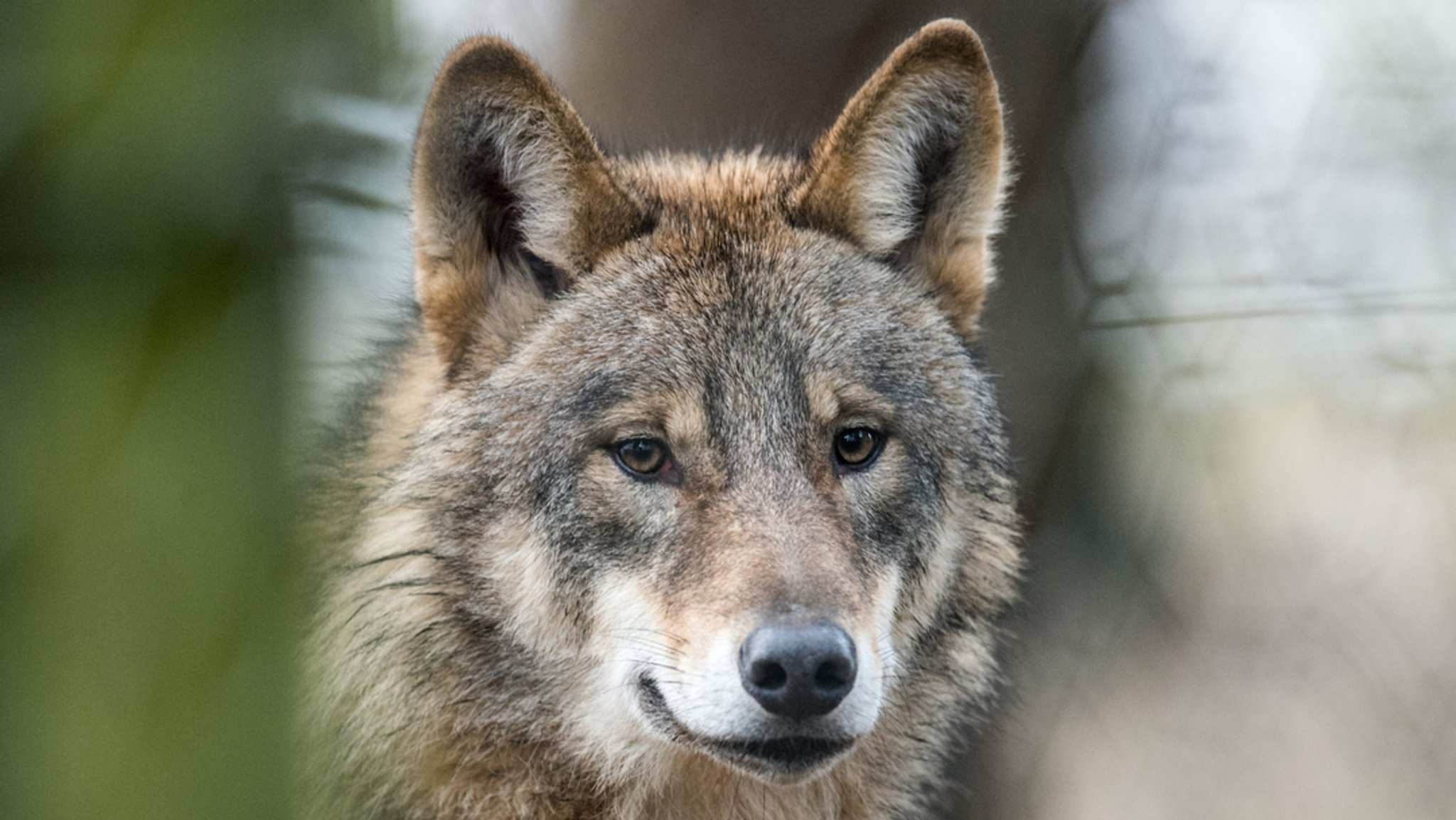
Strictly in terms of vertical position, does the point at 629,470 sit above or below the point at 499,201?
below

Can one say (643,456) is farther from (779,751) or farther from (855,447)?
(779,751)

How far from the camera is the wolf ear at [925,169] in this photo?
2.34m

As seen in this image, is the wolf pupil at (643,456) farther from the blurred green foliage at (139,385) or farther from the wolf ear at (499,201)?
the blurred green foliage at (139,385)

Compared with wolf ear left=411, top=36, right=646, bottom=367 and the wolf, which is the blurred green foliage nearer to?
the wolf

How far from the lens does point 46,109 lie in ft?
1.75

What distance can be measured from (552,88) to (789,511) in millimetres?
868

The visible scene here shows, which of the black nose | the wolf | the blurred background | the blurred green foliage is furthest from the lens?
the blurred background

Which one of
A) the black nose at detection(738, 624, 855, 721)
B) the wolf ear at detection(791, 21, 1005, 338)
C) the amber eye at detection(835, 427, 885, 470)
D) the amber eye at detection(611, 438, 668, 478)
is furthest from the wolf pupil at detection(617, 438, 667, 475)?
the wolf ear at detection(791, 21, 1005, 338)

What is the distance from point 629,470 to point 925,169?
0.96 meters

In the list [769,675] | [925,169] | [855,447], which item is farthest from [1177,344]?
[769,675]

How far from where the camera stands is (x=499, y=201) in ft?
7.52

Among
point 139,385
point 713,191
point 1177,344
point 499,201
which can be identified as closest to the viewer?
point 139,385

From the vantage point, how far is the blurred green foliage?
1.74 ft

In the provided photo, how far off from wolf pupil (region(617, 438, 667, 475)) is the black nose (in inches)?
17.6
